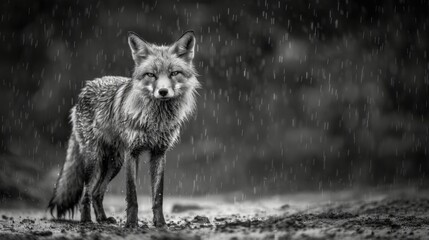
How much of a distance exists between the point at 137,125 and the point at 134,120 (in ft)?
0.27

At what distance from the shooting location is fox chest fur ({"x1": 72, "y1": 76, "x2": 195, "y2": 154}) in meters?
6.04

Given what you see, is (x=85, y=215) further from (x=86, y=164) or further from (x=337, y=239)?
(x=337, y=239)

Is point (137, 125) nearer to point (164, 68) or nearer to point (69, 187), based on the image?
point (164, 68)

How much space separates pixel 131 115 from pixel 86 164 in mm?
1442

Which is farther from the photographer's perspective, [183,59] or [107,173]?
[107,173]

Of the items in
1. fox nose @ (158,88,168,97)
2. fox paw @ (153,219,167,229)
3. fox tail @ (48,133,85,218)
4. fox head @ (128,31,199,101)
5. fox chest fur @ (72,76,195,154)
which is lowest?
fox paw @ (153,219,167,229)

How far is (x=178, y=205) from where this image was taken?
10227 mm

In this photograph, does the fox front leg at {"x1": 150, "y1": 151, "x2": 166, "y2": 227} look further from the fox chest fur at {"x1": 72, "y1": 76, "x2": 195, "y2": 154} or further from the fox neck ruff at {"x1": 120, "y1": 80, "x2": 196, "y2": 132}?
the fox neck ruff at {"x1": 120, "y1": 80, "x2": 196, "y2": 132}

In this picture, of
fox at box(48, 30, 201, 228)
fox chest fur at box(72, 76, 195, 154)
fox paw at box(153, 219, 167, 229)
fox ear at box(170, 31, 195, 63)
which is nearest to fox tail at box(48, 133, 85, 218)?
fox at box(48, 30, 201, 228)

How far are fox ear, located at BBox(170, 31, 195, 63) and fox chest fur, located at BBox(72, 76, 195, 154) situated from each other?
52 centimetres

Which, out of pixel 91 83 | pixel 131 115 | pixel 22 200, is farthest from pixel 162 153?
pixel 22 200

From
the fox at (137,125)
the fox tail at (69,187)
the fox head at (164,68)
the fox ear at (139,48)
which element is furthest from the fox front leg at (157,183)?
the fox tail at (69,187)

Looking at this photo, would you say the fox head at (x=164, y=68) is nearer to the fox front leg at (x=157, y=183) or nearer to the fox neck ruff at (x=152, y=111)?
the fox neck ruff at (x=152, y=111)

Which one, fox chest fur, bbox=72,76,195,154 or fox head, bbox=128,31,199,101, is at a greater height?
fox head, bbox=128,31,199,101
